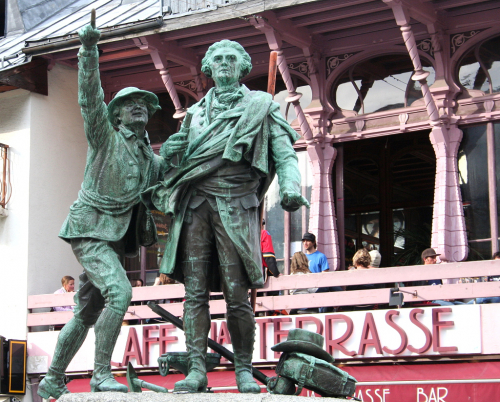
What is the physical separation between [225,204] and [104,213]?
0.86 m

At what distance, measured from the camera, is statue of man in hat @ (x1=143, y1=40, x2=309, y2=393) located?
6.38 metres

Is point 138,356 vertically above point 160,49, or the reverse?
point 160,49

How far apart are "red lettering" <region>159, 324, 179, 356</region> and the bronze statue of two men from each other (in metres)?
7.90

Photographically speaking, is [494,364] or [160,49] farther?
[160,49]

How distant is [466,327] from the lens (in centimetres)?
1243

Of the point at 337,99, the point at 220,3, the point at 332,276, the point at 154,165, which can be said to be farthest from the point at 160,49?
the point at 154,165

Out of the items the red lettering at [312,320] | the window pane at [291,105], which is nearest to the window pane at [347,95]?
the window pane at [291,105]

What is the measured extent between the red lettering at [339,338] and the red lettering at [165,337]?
2.46 m

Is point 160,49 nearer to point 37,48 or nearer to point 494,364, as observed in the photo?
point 37,48

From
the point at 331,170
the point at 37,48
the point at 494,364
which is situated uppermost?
the point at 37,48

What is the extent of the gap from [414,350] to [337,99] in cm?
499

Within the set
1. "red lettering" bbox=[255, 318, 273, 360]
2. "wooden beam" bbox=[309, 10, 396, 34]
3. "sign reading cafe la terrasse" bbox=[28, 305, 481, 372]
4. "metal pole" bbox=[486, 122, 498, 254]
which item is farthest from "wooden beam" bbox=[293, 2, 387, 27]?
"red lettering" bbox=[255, 318, 273, 360]

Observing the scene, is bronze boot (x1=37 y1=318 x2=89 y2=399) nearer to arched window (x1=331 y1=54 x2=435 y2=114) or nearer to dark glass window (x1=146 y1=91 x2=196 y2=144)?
arched window (x1=331 y1=54 x2=435 y2=114)

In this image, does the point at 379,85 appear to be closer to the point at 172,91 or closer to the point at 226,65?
the point at 172,91
